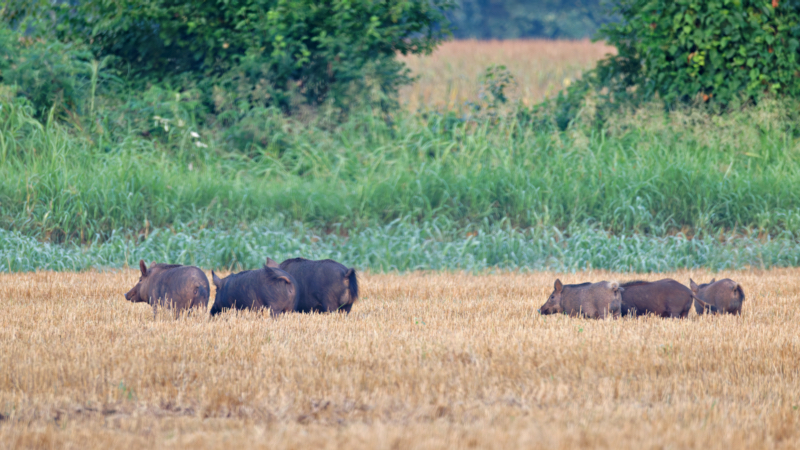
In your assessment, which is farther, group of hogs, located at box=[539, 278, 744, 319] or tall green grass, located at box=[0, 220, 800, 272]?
tall green grass, located at box=[0, 220, 800, 272]

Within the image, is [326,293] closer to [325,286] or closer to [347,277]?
[325,286]

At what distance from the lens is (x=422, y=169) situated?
1082 cm

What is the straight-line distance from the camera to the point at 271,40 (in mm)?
13297

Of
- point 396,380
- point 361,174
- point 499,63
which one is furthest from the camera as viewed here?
point 499,63

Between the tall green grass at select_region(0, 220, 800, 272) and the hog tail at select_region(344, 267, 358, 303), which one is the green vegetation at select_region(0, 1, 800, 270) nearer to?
the tall green grass at select_region(0, 220, 800, 272)

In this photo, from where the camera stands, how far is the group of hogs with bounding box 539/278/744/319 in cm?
588

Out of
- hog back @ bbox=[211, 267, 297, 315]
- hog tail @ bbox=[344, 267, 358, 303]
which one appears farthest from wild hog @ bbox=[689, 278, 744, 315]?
hog back @ bbox=[211, 267, 297, 315]

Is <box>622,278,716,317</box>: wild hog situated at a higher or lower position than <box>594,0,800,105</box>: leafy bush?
lower

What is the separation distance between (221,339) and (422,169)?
6.35 metres

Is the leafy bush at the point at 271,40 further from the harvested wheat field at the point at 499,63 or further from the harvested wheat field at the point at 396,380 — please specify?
the harvested wheat field at the point at 396,380

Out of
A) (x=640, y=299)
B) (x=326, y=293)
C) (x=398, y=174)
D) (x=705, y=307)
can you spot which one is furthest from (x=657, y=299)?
(x=398, y=174)

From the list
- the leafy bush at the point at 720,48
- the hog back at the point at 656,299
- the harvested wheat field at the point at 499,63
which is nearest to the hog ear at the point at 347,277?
the hog back at the point at 656,299

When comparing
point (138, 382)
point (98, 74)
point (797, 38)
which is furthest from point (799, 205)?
point (98, 74)

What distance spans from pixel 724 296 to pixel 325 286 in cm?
314
